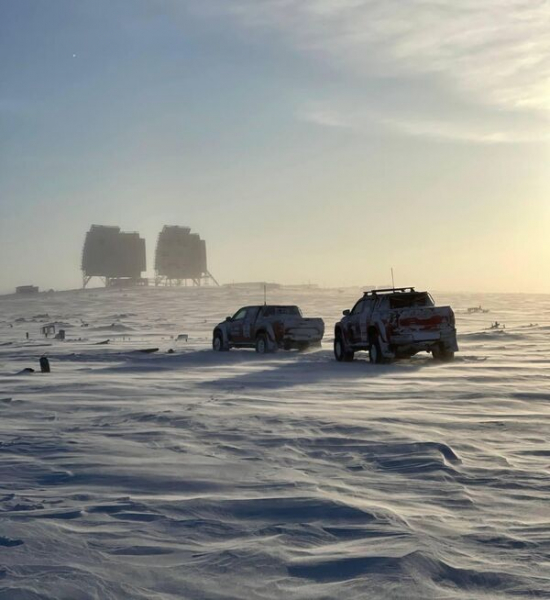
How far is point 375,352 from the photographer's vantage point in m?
17.8

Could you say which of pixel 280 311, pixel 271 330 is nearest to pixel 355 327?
pixel 271 330

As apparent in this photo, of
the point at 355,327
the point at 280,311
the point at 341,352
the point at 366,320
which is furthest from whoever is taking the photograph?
the point at 280,311

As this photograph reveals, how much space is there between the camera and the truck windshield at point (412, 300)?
18.2 meters

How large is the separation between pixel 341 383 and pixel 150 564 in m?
9.14

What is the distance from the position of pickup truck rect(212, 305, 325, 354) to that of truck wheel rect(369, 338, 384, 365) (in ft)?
13.1

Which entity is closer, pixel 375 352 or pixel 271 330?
pixel 375 352

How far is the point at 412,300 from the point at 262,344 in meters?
5.39

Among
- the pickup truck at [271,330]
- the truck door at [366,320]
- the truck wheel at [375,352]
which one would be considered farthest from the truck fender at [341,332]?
the pickup truck at [271,330]

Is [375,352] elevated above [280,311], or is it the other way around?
[280,311]

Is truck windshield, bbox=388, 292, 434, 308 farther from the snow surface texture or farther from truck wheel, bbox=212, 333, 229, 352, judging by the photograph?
truck wheel, bbox=212, 333, 229, 352

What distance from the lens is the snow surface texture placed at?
388 centimetres

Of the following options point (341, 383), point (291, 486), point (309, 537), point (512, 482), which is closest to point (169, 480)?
point (291, 486)

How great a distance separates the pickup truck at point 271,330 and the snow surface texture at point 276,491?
9392mm

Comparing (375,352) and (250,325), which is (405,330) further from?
(250,325)
